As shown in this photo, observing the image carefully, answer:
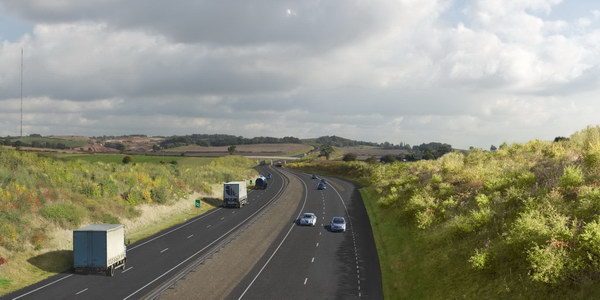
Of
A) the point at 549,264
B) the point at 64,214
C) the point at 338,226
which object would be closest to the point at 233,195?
the point at 338,226

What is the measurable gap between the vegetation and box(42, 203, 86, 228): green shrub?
97.7 feet

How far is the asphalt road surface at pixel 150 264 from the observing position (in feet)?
83.5

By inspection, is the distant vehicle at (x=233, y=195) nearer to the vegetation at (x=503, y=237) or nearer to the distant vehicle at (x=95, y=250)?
the vegetation at (x=503, y=237)

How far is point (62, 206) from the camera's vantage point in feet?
129

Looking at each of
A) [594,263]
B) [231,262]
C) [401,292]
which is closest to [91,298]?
[231,262]

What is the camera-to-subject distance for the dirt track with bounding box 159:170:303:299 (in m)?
25.3

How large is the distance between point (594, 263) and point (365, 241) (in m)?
23.5

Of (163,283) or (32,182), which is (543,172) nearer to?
(163,283)

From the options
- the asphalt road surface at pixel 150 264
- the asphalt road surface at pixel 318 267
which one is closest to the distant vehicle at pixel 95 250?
the asphalt road surface at pixel 150 264

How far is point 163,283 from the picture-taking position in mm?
27125

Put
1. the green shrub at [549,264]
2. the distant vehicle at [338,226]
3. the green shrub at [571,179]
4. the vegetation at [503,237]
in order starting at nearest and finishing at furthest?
the green shrub at [549,264] → the vegetation at [503,237] → the green shrub at [571,179] → the distant vehicle at [338,226]

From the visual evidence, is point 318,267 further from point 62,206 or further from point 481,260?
point 62,206

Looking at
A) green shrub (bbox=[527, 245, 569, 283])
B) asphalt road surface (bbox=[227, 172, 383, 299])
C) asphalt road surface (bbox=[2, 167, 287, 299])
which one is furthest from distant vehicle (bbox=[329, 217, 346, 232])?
green shrub (bbox=[527, 245, 569, 283])

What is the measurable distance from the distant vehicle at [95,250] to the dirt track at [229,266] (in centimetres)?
590
